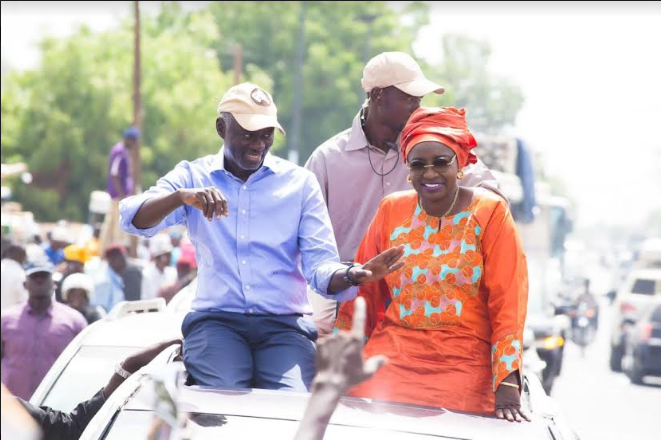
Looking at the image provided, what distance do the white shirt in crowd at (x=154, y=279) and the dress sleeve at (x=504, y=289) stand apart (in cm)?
1038

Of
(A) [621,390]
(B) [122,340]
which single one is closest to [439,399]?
(B) [122,340]

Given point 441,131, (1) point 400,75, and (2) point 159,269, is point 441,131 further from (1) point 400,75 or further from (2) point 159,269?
(2) point 159,269

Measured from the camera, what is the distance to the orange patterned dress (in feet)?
15.0

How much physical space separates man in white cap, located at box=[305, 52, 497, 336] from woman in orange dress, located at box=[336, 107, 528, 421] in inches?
35.5

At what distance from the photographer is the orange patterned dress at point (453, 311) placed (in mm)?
4559

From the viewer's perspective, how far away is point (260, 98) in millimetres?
4902

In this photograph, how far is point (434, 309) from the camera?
15.4 ft

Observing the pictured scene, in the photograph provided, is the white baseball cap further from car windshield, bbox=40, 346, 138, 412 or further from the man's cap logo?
the man's cap logo

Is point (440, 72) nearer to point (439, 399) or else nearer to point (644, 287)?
point (644, 287)

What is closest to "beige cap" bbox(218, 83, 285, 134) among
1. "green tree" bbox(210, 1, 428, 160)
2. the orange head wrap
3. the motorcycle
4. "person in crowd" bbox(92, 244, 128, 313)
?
the orange head wrap

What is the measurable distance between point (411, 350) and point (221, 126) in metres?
1.12

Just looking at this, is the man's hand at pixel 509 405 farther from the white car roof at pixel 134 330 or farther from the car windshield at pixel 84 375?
the car windshield at pixel 84 375

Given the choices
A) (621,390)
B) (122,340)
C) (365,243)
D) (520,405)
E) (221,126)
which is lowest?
(621,390)

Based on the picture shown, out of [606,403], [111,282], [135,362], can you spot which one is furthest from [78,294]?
[606,403]
